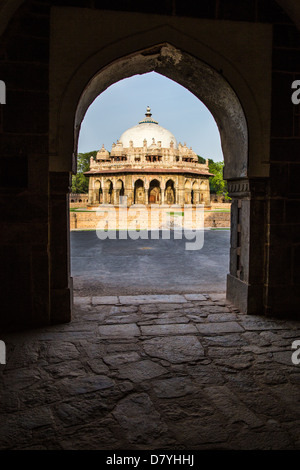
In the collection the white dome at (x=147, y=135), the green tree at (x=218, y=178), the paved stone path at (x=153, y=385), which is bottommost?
the paved stone path at (x=153, y=385)

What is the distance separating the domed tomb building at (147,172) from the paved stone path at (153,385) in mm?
30571

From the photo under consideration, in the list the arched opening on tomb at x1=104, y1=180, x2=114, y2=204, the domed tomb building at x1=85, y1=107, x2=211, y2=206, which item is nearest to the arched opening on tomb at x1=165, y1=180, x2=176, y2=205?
the domed tomb building at x1=85, y1=107, x2=211, y2=206

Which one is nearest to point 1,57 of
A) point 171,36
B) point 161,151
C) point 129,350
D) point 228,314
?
point 171,36

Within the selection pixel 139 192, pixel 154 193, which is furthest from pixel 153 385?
pixel 154 193

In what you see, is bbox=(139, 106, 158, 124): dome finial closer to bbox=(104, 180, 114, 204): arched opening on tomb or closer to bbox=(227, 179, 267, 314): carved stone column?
bbox=(104, 180, 114, 204): arched opening on tomb

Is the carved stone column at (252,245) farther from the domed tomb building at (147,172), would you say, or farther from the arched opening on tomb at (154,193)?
the arched opening on tomb at (154,193)

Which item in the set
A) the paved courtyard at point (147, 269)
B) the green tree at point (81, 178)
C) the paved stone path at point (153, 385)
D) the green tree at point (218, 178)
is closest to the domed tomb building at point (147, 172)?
the green tree at point (218, 178)

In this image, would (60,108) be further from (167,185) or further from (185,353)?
(167,185)

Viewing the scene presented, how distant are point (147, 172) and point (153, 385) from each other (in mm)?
32888

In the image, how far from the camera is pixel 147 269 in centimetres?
662

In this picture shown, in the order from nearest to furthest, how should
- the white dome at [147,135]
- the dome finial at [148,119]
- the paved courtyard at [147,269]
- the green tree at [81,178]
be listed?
the paved courtyard at [147,269]
the white dome at [147,135]
the dome finial at [148,119]
the green tree at [81,178]

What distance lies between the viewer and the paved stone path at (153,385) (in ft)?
5.97

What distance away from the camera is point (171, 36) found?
3.54 m

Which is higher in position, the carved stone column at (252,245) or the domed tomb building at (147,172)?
the domed tomb building at (147,172)
